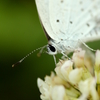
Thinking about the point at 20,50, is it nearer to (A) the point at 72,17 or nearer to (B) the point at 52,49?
(B) the point at 52,49

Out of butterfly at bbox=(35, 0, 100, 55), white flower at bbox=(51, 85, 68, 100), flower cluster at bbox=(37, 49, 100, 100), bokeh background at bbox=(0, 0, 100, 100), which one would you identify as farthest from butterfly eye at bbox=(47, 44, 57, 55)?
bokeh background at bbox=(0, 0, 100, 100)

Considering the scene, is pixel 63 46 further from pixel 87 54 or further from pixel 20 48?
pixel 20 48

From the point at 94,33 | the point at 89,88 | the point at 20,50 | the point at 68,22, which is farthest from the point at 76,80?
the point at 20,50

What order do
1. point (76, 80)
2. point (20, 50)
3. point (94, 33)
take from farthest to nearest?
1. point (20, 50)
2. point (94, 33)
3. point (76, 80)

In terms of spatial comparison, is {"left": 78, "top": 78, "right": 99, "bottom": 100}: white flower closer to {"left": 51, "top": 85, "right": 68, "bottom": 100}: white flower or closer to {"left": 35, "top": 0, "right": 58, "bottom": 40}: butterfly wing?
{"left": 51, "top": 85, "right": 68, "bottom": 100}: white flower

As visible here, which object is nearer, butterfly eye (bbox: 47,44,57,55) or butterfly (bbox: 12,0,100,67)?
butterfly (bbox: 12,0,100,67)

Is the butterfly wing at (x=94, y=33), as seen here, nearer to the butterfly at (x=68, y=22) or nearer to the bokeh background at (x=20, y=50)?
the butterfly at (x=68, y=22)
